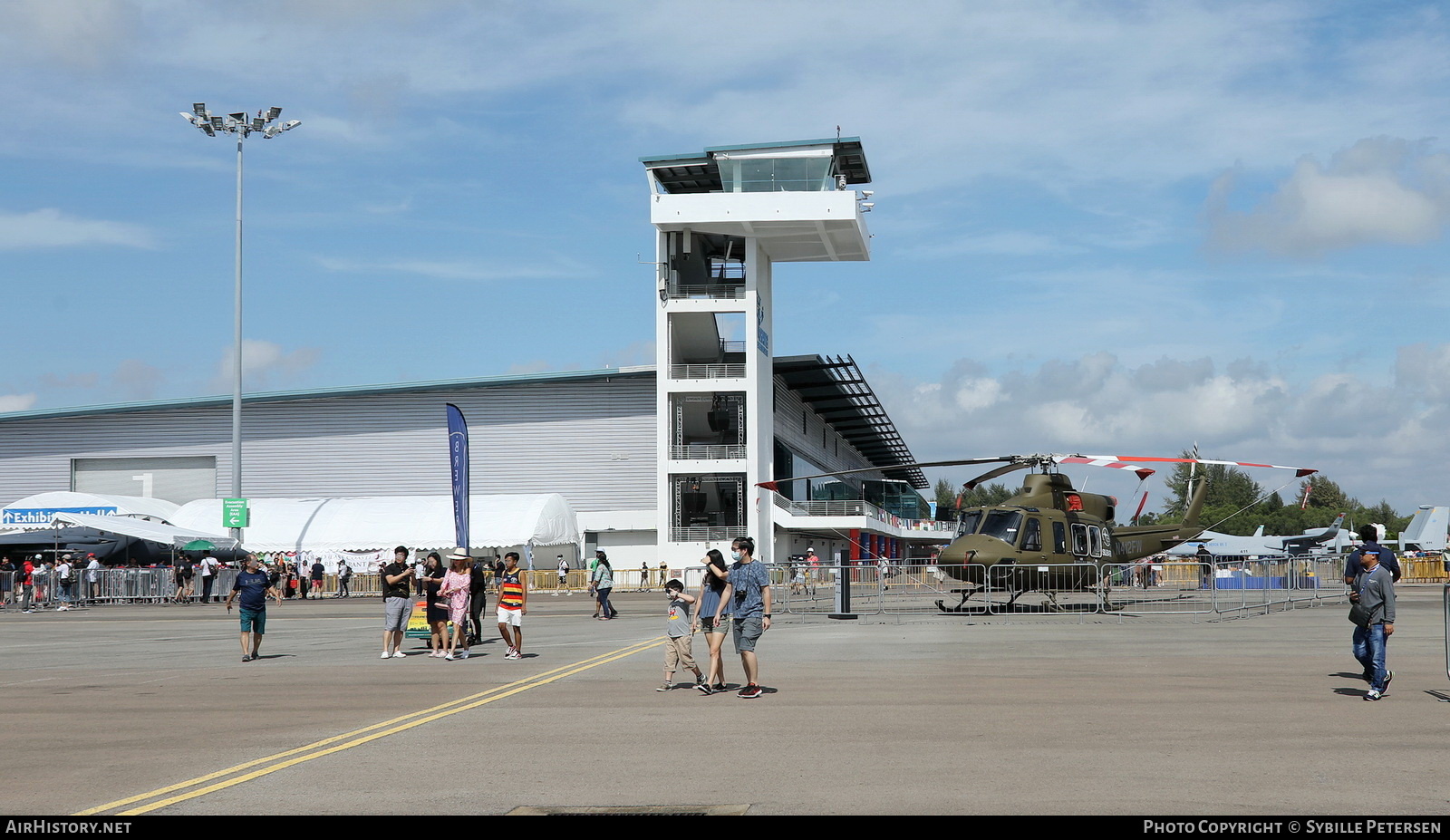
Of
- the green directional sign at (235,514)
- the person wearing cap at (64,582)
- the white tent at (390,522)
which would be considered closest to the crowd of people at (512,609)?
the green directional sign at (235,514)

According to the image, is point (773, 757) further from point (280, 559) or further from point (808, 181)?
point (808, 181)

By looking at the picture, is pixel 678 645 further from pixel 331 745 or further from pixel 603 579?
pixel 603 579

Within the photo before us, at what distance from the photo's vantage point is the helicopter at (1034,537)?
2666 centimetres

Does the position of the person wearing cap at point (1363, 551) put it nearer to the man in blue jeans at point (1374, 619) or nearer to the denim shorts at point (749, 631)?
the man in blue jeans at point (1374, 619)

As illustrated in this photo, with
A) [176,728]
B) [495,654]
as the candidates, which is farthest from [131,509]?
[176,728]

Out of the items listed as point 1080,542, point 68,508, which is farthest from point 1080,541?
point 68,508

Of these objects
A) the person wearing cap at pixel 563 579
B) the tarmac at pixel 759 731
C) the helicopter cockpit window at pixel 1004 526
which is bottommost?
the person wearing cap at pixel 563 579

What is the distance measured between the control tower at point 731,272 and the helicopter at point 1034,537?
90.2ft

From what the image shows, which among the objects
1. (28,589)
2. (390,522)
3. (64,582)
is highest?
(390,522)

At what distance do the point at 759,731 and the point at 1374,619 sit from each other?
684 centimetres

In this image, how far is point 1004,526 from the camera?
27.2 meters

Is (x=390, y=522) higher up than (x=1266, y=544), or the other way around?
(x=390, y=522)

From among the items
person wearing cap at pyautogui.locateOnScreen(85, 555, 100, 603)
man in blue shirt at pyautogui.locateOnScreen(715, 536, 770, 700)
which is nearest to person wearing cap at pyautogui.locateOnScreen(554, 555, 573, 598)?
person wearing cap at pyautogui.locateOnScreen(85, 555, 100, 603)

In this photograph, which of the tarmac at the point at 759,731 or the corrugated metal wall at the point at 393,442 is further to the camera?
the corrugated metal wall at the point at 393,442
